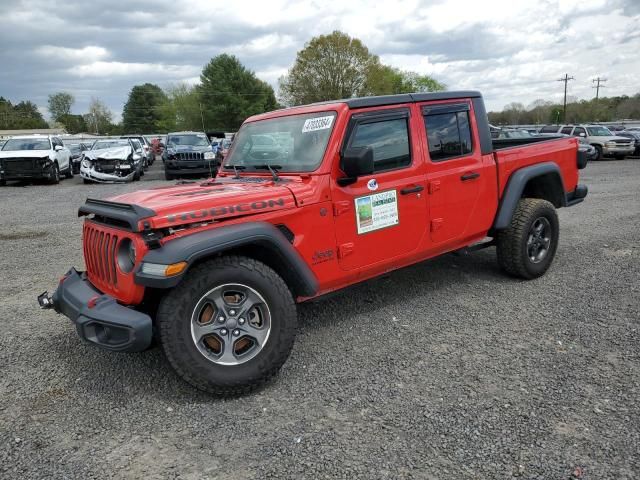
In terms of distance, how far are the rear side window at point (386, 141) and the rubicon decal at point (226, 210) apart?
878mm

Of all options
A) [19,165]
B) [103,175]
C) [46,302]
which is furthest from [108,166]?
[46,302]

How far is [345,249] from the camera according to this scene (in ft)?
12.3

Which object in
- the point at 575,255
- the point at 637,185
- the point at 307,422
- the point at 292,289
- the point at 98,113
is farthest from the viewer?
the point at 98,113

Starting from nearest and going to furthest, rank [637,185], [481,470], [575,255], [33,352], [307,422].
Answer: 1. [481,470]
2. [307,422]
3. [33,352]
4. [575,255]
5. [637,185]

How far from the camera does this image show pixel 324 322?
4.38 metres

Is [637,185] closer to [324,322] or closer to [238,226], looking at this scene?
[324,322]

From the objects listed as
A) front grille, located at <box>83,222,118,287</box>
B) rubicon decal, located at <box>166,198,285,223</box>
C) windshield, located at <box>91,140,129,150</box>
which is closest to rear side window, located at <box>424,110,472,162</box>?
rubicon decal, located at <box>166,198,285,223</box>

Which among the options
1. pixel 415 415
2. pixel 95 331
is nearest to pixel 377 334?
pixel 415 415

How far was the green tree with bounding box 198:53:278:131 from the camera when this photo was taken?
69750mm

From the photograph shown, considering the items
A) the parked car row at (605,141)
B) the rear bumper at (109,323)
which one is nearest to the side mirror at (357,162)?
the rear bumper at (109,323)

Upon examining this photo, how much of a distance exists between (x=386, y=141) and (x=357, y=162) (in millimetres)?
712

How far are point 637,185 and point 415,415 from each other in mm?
12951

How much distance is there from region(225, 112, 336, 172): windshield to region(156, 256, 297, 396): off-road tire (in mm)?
1013

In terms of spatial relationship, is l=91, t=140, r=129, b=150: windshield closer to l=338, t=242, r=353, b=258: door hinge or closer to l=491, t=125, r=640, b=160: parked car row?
l=491, t=125, r=640, b=160: parked car row
